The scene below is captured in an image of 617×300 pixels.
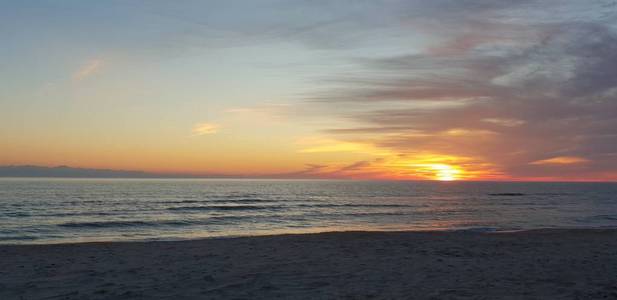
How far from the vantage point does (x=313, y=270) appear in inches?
Result: 559

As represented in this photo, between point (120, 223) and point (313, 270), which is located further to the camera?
point (120, 223)

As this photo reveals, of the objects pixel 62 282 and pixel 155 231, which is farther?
pixel 155 231

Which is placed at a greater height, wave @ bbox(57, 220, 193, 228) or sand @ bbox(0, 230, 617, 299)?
sand @ bbox(0, 230, 617, 299)

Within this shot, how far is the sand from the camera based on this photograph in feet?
37.0

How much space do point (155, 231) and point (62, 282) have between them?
1941 cm

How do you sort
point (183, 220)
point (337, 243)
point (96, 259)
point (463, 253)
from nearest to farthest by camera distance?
point (96, 259), point (463, 253), point (337, 243), point (183, 220)

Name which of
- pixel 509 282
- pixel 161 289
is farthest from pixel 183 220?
pixel 509 282

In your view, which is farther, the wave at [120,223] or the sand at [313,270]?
the wave at [120,223]

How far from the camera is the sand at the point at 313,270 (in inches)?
444

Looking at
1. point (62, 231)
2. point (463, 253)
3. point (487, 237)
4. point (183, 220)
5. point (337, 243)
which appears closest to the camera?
point (463, 253)

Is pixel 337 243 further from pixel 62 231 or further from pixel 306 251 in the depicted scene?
pixel 62 231

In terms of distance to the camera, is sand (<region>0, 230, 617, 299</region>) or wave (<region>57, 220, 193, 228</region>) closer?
sand (<region>0, 230, 617, 299</region>)

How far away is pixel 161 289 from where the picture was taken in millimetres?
11734

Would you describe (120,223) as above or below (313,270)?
below
